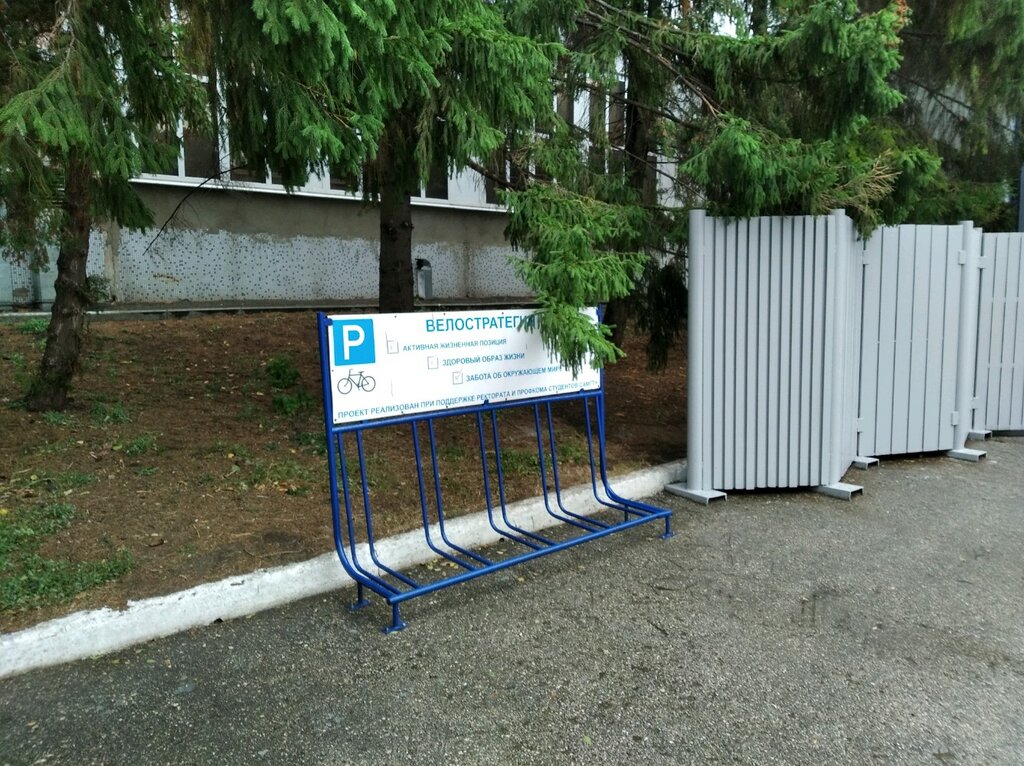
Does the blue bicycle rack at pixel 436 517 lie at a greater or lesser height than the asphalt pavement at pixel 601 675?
greater

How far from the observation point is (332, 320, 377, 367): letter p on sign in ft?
13.5

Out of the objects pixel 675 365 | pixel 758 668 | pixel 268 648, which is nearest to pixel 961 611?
pixel 758 668

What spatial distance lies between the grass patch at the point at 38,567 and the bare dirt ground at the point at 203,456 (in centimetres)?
5

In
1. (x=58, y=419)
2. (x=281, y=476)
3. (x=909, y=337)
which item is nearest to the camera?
(x=281, y=476)

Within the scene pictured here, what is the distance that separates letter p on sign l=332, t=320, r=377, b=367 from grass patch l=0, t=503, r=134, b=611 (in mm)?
1491

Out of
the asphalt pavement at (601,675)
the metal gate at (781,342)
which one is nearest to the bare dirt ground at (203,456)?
the asphalt pavement at (601,675)

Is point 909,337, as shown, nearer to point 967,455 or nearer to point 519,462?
point 967,455

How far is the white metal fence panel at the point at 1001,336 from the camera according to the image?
8.20m

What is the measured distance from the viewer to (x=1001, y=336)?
27.7ft

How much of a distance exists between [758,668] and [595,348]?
202cm

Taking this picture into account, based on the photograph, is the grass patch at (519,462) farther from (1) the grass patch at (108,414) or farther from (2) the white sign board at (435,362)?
(1) the grass patch at (108,414)

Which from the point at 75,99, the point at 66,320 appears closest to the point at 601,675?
the point at 75,99

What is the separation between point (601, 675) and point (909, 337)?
17.0 feet

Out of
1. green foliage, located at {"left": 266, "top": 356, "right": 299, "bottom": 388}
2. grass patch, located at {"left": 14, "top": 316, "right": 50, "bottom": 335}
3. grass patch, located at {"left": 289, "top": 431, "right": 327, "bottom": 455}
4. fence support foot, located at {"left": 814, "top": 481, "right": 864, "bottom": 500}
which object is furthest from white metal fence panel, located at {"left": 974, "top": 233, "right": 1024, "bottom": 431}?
grass patch, located at {"left": 14, "top": 316, "right": 50, "bottom": 335}
